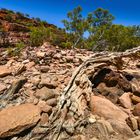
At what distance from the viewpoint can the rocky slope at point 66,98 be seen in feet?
14.6

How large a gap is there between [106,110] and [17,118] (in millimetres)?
2162

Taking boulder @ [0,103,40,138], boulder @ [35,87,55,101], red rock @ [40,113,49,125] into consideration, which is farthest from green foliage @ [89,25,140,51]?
boulder @ [0,103,40,138]

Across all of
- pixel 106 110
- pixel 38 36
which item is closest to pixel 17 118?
pixel 106 110

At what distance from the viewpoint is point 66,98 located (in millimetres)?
5348

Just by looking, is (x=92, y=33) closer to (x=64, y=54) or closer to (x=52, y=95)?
(x=64, y=54)

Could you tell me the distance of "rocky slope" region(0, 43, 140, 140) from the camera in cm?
444

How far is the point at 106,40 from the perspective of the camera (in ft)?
83.9

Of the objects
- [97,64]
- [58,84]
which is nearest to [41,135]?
[58,84]

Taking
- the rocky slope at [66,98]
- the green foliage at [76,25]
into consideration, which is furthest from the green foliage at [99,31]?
the rocky slope at [66,98]

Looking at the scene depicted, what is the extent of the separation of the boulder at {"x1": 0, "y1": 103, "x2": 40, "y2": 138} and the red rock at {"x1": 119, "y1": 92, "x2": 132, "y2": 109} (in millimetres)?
2506

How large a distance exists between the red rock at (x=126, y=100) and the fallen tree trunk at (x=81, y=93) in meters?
0.49

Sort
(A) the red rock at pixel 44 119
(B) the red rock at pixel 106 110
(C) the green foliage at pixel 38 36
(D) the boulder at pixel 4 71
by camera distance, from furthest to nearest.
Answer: (C) the green foliage at pixel 38 36 < (D) the boulder at pixel 4 71 < (B) the red rock at pixel 106 110 < (A) the red rock at pixel 44 119

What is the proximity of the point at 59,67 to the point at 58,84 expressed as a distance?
1.45 meters

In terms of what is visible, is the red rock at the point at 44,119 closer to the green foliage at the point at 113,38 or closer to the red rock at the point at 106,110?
the red rock at the point at 106,110
